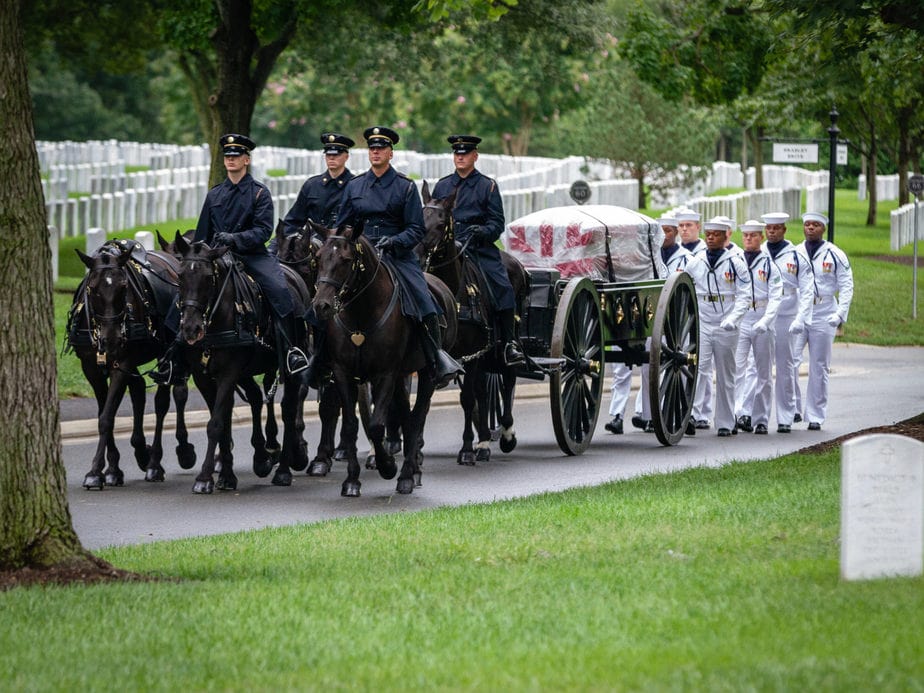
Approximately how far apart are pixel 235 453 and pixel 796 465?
Answer: 5.15 m

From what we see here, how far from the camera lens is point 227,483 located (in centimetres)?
1320

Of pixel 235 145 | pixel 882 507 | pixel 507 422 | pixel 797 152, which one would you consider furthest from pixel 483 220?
pixel 797 152

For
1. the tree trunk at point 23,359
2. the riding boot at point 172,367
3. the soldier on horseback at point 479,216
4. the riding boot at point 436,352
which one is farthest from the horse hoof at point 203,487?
the tree trunk at point 23,359

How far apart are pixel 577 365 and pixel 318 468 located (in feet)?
8.30

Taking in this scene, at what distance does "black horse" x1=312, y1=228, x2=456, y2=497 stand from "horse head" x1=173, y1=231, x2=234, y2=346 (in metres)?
0.93

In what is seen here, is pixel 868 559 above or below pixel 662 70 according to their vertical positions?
below

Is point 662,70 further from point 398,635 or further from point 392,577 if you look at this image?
point 398,635

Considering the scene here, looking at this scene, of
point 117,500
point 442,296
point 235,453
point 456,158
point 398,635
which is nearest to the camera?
point 398,635

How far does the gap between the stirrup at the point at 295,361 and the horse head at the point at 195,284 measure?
0.78m

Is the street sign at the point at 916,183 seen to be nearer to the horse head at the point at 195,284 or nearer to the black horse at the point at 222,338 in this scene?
the black horse at the point at 222,338

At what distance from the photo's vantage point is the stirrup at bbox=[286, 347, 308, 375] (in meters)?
13.1

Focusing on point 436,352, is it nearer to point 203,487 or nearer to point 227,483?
point 227,483

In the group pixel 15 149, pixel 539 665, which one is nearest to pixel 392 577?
pixel 539 665

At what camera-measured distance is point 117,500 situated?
499 inches
